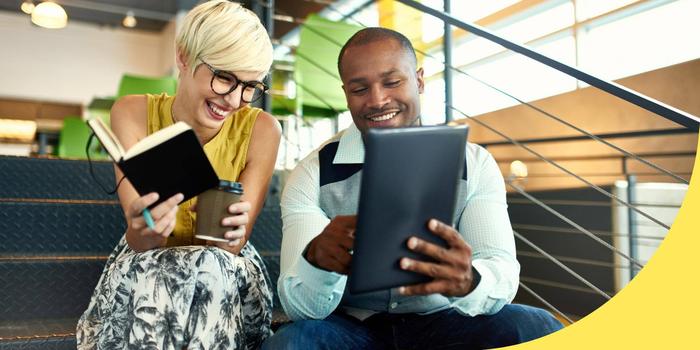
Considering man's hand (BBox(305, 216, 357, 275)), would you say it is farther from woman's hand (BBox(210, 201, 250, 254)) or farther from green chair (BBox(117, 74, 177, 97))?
green chair (BBox(117, 74, 177, 97))

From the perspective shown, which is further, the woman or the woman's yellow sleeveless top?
the woman's yellow sleeveless top

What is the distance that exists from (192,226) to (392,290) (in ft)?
1.95

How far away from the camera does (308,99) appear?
4301mm

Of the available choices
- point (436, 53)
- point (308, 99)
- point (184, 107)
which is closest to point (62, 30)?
point (436, 53)

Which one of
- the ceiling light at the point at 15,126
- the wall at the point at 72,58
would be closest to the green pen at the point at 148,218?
the ceiling light at the point at 15,126

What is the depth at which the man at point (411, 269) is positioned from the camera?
1248 mm

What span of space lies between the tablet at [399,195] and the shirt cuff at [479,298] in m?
0.21

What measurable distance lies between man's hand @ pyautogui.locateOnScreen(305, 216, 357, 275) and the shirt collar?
33cm

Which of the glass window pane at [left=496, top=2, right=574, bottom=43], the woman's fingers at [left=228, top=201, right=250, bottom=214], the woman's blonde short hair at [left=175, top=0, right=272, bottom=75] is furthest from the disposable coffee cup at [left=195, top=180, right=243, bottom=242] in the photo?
the glass window pane at [left=496, top=2, right=574, bottom=43]

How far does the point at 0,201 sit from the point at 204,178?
123cm

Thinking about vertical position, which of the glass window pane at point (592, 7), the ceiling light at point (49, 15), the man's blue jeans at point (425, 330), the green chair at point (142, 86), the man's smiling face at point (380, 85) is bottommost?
the man's blue jeans at point (425, 330)

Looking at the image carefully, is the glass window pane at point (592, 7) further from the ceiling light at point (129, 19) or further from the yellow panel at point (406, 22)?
the ceiling light at point (129, 19)

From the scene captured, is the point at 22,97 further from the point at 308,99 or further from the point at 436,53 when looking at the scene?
the point at 308,99

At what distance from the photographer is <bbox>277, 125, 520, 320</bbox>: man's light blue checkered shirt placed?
1.35m
